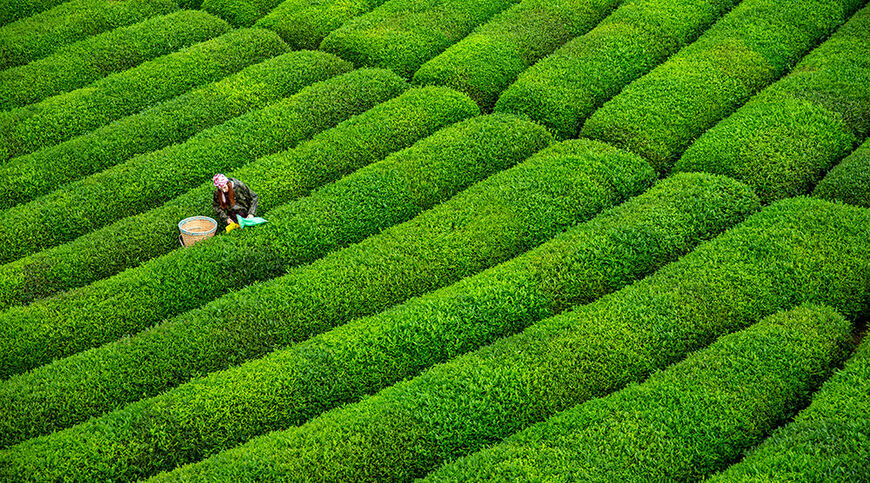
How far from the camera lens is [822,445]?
736cm

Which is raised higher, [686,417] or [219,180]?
[219,180]

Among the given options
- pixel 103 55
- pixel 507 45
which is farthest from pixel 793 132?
pixel 103 55

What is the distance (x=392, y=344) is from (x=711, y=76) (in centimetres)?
769

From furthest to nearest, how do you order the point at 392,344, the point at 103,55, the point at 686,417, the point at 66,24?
the point at 66,24, the point at 103,55, the point at 392,344, the point at 686,417

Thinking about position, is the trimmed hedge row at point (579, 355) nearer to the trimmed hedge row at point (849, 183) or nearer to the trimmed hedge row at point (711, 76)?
the trimmed hedge row at point (849, 183)

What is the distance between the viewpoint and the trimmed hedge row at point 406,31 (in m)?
14.2

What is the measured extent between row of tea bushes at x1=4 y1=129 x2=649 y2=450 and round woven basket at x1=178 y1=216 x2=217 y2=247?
4.20 ft

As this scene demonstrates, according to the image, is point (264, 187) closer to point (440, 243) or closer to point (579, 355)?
point (440, 243)

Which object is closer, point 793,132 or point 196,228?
point 196,228

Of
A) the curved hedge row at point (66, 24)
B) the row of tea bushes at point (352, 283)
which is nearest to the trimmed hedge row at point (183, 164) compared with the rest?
the row of tea bushes at point (352, 283)

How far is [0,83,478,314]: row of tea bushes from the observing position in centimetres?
1030

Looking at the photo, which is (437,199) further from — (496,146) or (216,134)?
(216,134)

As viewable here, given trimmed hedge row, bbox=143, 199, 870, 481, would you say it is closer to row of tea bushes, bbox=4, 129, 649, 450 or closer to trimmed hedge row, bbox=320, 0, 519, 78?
row of tea bushes, bbox=4, 129, 649, 450

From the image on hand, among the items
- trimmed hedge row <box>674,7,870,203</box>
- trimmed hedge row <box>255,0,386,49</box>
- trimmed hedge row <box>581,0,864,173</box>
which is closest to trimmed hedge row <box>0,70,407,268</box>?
trimmed hedge row <box>255,0,386,49</box>
